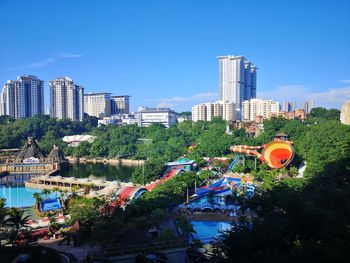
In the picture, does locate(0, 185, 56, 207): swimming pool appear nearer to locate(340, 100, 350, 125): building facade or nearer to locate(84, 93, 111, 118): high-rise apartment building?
locate(340, 100, 350, 125): building facade

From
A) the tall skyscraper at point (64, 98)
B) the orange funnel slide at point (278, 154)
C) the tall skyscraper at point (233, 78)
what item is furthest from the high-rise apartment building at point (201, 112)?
the orange funnel slide at point (278, 154)

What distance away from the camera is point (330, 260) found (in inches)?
241

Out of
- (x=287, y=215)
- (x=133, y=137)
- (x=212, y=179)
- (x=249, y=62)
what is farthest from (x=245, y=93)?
(x=287, y=215)

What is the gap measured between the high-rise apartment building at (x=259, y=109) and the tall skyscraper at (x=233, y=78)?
789cm

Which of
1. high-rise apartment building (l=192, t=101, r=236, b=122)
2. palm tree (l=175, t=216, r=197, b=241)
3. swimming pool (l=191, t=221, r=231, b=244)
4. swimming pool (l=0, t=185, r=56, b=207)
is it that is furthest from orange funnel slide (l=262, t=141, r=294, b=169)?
high-rise apartment building (l=192, t=101, r=236, b=122)

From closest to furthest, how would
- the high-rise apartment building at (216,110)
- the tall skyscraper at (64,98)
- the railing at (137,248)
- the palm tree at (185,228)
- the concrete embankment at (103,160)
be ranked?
the railing at (137,248) < the palm tree at (185,228) < the concrete embankment at (103,160) < the high-rise apartment building at (216,110) < the tall skyscraper at (64,98)

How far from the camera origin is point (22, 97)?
208 feet

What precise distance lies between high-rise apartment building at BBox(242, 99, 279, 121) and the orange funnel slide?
36223 mm

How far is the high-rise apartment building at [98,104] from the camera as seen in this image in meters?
86.3

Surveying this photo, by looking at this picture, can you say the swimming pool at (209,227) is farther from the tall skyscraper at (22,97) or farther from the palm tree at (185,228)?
the tall skyscraper at (22,97)

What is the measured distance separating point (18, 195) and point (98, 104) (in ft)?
211

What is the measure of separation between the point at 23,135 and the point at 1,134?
3183mm

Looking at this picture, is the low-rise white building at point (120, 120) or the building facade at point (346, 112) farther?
the low-rise white building at point (120, 120)

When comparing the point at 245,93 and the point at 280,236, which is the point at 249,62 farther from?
the point at 280,236
